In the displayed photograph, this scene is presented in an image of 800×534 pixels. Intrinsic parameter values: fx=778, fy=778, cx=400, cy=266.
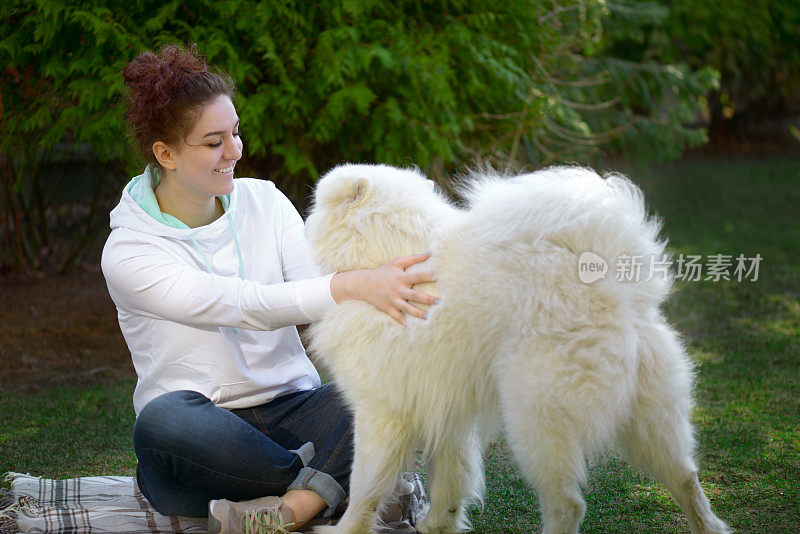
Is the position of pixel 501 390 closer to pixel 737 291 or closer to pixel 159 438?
pixel 159 438

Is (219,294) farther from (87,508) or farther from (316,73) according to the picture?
(316,73)

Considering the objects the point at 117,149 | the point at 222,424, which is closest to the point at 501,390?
the point at 222,424

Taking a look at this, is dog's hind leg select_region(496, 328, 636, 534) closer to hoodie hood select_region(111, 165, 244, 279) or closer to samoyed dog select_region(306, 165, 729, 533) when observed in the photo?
samoyed dog select_region(306, 165, 729, 533)

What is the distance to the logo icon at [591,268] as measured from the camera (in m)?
2.10

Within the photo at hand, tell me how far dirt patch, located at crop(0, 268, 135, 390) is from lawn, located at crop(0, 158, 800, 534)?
16 millimetres

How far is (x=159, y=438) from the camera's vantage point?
2.41 m

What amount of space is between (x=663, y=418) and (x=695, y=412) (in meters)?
1.68

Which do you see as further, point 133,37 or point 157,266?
point 133,37

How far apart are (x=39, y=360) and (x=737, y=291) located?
490cm

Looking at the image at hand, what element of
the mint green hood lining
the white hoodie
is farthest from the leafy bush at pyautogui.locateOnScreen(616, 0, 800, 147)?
the mint green hood lining

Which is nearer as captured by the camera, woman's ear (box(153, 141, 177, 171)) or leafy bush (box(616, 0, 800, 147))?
woman's ear (box(153, 141, 177, 171))

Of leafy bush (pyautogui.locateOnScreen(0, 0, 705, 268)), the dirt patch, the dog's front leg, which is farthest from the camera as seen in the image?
the dirt patch

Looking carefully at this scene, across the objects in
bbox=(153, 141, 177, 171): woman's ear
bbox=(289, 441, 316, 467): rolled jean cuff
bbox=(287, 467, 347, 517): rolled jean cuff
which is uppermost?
bbox=(153, 141, 177, 171): woman's ear

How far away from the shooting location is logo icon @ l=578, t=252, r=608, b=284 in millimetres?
2096
